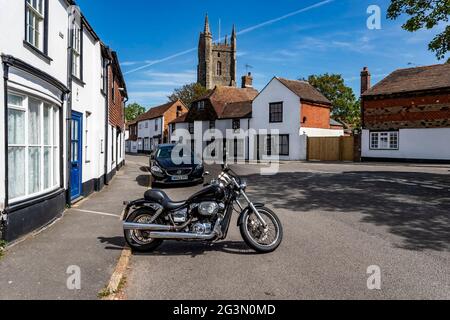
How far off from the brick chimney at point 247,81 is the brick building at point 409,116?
23.0 metres

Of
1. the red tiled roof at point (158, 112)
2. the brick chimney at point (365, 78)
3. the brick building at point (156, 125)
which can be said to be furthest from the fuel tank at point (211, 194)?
the red tiled roof at point (158, 112)

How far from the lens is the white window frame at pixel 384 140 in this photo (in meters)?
29.5

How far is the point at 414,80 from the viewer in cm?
2953

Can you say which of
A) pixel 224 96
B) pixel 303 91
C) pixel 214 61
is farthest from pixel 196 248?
pixel 214 61

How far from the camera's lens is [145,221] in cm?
592

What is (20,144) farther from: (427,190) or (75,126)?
(427,190)

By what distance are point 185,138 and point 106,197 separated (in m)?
37.2

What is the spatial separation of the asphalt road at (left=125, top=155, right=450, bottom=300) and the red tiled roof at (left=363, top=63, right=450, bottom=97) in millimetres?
22269

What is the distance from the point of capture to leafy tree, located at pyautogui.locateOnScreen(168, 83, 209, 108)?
7294 centimetres

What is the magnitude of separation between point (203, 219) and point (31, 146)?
138 inches

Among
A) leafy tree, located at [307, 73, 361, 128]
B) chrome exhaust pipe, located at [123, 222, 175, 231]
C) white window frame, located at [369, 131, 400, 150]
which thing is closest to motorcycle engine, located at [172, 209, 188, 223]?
chrome exhaust pipe, located at [123, 222, 175, 231]

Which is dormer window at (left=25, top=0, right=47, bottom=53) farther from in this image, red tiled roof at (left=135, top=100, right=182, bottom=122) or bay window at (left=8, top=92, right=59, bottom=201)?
red tiled roof at (left=135, top=100, right=182, bottom=122)
